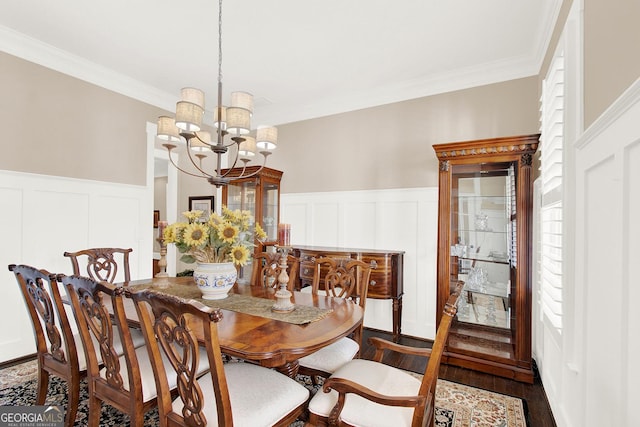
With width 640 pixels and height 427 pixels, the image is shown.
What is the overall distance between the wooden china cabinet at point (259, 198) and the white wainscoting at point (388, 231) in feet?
1.03

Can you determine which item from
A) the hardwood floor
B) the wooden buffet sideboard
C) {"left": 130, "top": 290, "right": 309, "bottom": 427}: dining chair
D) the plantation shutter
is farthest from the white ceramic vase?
the plantation shutter

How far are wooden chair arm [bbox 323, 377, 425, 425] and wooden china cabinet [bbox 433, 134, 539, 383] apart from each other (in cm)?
172

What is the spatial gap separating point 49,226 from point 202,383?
252 centimetres

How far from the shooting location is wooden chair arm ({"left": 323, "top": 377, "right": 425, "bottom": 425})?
1162 millimetres

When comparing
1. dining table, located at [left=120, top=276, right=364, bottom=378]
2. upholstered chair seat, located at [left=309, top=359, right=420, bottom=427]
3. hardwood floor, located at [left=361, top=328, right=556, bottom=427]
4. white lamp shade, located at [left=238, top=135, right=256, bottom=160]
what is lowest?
hardwood floor, located at [left=361, top=328, right=556, bottom=427]

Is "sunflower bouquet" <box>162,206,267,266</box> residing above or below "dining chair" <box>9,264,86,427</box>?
above

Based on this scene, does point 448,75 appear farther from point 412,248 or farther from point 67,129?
point 67,129

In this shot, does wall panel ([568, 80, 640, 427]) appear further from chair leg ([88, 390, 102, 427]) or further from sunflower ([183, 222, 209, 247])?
chair leg ([88, 390, 102, 427])

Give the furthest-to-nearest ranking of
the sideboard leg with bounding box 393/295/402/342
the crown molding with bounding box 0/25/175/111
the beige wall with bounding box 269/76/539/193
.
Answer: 1. the sideboard leg with bounding box 393/295/402/342
2. the beige wall with bounding box 269/76/539/193
3. the crown molding with bounding box 0/25/175/111

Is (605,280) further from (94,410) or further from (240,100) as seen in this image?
(94,410)

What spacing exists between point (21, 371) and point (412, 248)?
3611 millimetres

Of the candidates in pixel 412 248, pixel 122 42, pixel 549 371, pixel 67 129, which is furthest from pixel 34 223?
pixel 549 371

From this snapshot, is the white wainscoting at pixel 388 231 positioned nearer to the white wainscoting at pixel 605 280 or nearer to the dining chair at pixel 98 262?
the white wainscoting at pixel 605 280

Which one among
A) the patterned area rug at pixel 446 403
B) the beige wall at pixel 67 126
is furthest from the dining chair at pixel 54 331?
the beige wall at pixel 67 126
